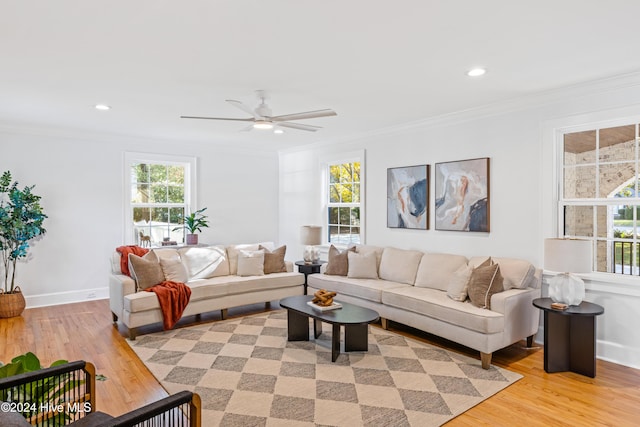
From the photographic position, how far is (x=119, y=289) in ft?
14.6

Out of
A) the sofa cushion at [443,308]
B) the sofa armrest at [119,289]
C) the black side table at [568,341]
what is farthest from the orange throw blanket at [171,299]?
the black side table at [568,341]

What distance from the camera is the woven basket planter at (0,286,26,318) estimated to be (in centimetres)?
499

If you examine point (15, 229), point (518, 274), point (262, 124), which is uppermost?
point (262, 124)

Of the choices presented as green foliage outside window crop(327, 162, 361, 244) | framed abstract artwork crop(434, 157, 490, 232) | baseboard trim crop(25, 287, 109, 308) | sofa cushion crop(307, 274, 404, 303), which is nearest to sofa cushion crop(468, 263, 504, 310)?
framed abstract artwork crop(434, 157, 490, 232)

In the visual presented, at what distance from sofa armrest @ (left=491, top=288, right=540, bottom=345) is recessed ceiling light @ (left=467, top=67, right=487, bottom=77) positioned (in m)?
1.97

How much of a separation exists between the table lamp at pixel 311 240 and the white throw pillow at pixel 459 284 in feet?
7.60

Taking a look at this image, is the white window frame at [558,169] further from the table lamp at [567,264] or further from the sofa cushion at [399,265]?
the sofa cushion at [399,265]

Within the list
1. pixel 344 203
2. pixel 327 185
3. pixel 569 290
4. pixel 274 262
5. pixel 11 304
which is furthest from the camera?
pixel 327 185

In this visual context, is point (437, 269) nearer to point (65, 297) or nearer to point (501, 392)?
point (501, 392)

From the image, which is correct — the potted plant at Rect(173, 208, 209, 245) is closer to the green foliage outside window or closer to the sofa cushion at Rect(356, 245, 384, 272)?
the green foliage outside window

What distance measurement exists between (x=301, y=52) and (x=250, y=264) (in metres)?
3.22

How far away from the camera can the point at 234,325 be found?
4.69 meters

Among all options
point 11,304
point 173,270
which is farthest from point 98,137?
point 173,270

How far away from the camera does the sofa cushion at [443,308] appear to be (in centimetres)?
349
